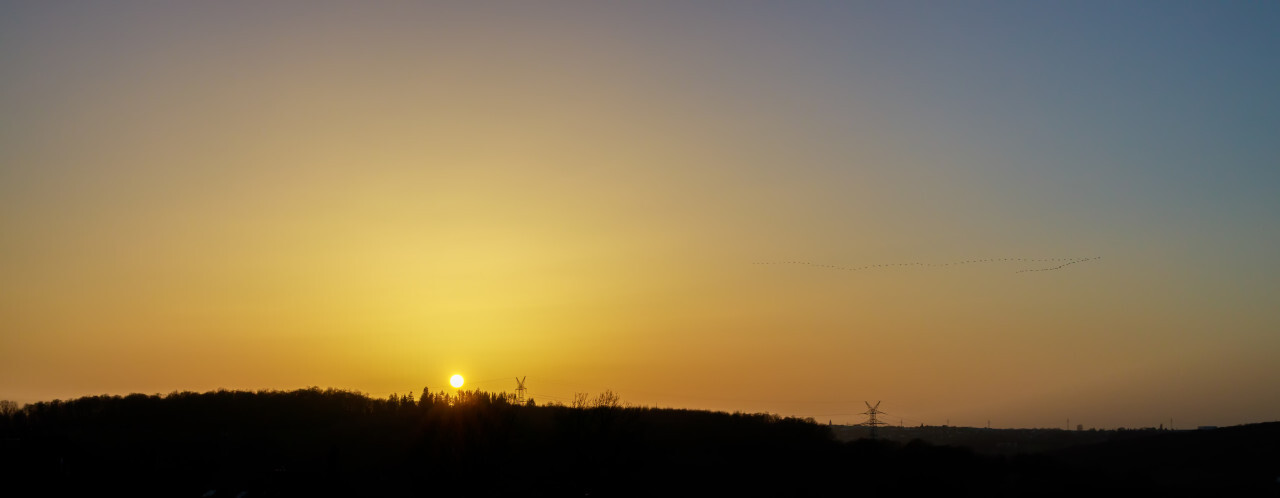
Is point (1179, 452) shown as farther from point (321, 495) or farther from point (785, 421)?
point (321, 495)

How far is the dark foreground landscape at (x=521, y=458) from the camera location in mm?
55062

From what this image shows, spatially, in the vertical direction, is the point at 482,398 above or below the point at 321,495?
above

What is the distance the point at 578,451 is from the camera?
6044 centimetres

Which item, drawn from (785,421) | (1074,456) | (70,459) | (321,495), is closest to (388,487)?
(321,495)

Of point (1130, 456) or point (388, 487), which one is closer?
point (388, 487)

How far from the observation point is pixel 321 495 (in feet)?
181

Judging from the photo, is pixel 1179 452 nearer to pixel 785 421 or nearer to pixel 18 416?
pixel 785 421

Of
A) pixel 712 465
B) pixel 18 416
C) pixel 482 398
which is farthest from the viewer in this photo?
pixel 18 416

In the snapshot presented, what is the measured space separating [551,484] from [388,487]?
8.99 m

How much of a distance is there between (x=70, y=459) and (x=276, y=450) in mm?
11346

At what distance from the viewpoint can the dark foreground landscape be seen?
55.1 m

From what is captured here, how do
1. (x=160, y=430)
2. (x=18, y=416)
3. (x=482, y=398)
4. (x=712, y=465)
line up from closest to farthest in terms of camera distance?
(x=482, y=398) → (x=712, y=465) → (x=160, y=430) → (x=18, y=416)

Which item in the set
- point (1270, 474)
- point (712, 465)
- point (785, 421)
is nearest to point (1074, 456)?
point (1270, 474)

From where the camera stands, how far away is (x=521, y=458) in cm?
6206
